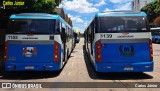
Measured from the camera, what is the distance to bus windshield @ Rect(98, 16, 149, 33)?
13.0m

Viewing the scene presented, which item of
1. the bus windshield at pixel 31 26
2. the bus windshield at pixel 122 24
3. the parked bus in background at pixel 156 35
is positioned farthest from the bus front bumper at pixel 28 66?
the parked bus in background at pixel 156 35

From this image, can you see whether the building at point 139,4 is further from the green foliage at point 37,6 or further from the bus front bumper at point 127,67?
the bus front bumper at point 127,67

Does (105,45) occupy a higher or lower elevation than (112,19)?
lower

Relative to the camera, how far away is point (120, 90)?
10195mm

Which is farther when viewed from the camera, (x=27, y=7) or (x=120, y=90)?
(x=27, y=7)

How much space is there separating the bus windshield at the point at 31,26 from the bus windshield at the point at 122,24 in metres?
2.26

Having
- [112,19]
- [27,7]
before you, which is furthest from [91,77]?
[27,7]

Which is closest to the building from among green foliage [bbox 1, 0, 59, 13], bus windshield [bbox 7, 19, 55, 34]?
green foliage [bbox 1, 0, 59, 13]

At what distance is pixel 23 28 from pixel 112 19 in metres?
3.89

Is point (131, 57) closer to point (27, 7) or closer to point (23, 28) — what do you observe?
point (23, 28)

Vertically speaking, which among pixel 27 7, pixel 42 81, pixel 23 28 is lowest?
pixel 42 81

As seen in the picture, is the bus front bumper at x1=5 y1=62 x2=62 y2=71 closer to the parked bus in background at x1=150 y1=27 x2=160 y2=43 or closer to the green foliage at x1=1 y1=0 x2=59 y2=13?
the green foliage at x1=1 y1=0 x2=59 y2=13

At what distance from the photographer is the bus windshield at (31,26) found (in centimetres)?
1352

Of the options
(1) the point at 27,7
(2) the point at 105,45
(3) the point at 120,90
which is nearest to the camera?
(3) the point at 120,90
